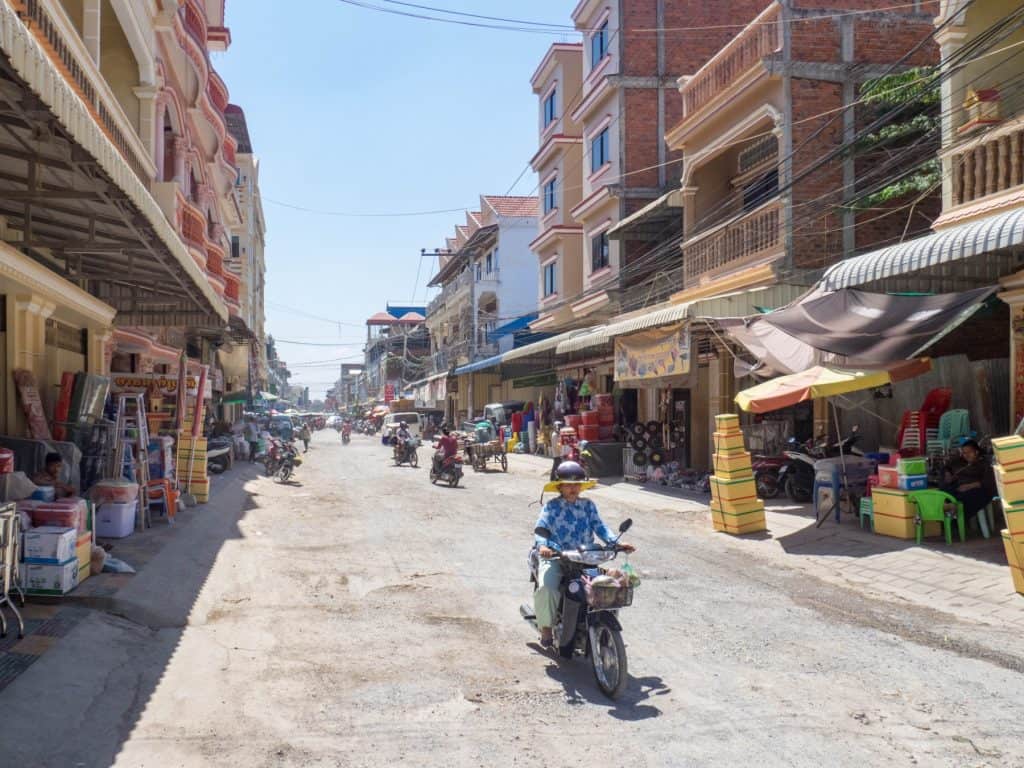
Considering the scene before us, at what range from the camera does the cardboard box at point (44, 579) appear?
7.28 metres

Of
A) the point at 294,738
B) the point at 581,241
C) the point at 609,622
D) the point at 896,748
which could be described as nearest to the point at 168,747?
the point at 294,738

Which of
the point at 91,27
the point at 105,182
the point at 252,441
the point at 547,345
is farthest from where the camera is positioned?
the point at 252,441

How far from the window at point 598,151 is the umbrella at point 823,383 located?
15942 millimetres

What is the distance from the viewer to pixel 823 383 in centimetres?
1156

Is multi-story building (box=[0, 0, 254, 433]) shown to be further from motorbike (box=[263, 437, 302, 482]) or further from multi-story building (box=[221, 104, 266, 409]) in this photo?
multi-story building (box=[221, 104, 266, 409])

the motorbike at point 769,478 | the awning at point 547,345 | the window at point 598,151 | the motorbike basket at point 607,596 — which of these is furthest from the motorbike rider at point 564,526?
the window at point 598,151

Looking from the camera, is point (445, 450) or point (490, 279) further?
point (490, 279)

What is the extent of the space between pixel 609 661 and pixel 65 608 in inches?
187

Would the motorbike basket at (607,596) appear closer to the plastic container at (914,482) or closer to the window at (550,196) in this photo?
the plastic container at (914,482)

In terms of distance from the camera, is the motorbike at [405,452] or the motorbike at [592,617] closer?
the motorbike at [592,617]

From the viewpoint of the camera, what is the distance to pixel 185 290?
510 inches

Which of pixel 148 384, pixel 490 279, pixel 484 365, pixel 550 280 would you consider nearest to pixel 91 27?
pixel 148 384

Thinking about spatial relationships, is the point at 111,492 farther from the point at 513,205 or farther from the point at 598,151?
the point at 513,205

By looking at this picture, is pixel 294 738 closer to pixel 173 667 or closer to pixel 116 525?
pixel 173 667
